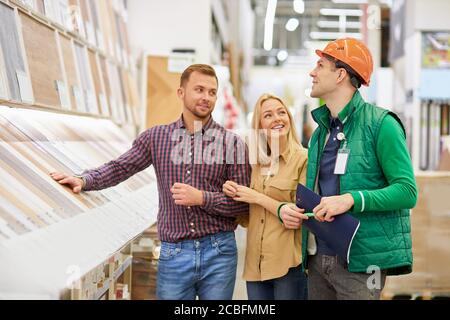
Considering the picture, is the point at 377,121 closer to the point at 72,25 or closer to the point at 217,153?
the point at 217,153

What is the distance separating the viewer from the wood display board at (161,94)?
1.96m

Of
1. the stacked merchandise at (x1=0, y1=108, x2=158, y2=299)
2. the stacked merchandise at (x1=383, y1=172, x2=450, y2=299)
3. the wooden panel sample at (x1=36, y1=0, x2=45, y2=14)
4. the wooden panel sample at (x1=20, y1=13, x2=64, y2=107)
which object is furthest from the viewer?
the stacked merchandise at (x1=383, y1=172, x2=450, y2=299)

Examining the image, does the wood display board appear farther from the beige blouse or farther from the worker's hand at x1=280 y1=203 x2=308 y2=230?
the worker's hand at x1=280 y1=203 x2=308 y2=230

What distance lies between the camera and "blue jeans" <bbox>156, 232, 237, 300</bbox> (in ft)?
5.87

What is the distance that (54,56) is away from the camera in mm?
2479

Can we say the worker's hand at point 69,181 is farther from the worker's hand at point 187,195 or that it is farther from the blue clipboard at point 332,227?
the blue clipboard at point 332,227

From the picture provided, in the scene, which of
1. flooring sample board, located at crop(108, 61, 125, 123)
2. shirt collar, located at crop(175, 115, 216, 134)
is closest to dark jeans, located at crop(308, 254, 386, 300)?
shirt collar, located at crop(175, 115, 216, 134)

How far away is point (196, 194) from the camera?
5.80 ft

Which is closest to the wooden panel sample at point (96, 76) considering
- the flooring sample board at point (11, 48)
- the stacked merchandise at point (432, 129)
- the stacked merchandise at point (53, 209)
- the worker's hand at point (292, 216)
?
the stacked merchandise at point (53, 209)

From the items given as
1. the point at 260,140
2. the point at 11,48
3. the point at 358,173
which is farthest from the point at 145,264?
the point at 11,48

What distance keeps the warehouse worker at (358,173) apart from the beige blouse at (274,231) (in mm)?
96

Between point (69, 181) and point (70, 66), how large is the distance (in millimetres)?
964

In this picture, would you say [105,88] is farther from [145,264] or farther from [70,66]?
[145,264]

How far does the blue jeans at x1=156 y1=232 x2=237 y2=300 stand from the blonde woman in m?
0.14
